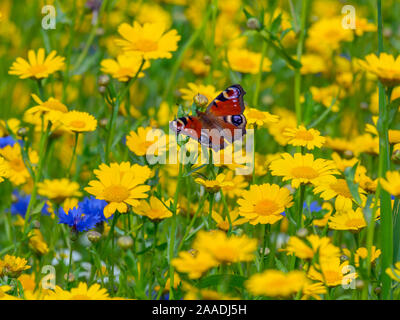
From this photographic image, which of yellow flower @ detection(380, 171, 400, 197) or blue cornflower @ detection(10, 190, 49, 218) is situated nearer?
yellow flower @ detection(380, 171, 400, 197)

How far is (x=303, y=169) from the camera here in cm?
A: 156

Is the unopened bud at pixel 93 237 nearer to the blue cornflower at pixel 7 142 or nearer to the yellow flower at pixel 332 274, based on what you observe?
the yellow flower at pixel 332 274

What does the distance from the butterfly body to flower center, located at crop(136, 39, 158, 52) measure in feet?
1.03

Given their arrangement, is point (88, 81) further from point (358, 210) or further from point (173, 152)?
point (358, 210)

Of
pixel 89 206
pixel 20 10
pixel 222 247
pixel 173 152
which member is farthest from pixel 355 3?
pixel 222 247

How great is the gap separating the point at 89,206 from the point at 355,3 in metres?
2.53

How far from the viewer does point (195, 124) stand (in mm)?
1535

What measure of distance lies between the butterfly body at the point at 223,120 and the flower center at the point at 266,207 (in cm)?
17

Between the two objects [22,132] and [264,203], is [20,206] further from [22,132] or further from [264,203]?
[264,203]

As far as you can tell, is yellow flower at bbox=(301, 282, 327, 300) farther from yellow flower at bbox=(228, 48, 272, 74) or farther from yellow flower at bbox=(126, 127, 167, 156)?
yellow flower at bbox=(228, 48, 272, 74)

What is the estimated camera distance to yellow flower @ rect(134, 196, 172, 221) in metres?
1.57

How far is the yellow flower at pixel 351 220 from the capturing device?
1529mm

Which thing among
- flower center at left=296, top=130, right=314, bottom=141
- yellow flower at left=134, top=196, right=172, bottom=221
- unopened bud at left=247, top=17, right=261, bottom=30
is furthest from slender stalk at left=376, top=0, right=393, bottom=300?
unopened bud at left=247, top=17, right=261, bottom=30

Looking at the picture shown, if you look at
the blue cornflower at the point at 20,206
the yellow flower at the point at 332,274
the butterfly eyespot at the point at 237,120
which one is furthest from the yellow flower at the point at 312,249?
the blue cornflower at the point at 20,206
